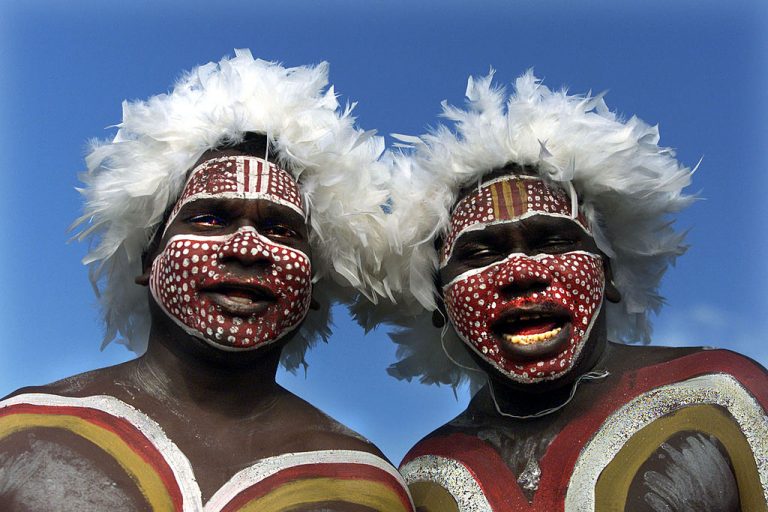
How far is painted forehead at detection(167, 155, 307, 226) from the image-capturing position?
12.5 feet

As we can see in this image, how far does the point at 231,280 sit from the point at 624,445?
1.62m

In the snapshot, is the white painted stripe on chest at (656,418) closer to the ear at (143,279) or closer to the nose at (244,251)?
the nose at (244,251)

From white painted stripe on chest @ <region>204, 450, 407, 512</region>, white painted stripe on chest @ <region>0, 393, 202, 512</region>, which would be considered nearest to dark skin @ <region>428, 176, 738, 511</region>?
white painted stripe on chest @ <region>204, 450, 407, 512</region>

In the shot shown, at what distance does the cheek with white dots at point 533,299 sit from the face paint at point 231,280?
2.26 ft

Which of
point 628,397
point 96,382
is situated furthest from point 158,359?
point 628,397

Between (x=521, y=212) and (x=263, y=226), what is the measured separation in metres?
1.07

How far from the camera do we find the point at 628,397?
12.5 ft

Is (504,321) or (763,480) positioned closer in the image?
(763,480)

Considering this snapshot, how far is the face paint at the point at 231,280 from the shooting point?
3666mm

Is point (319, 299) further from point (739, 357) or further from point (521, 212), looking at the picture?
point (739, 357)

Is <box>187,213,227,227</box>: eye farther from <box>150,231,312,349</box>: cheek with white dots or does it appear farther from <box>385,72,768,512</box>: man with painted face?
<box>385,72,768,512</box>: man with painted face

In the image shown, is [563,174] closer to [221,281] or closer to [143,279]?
[221,281]

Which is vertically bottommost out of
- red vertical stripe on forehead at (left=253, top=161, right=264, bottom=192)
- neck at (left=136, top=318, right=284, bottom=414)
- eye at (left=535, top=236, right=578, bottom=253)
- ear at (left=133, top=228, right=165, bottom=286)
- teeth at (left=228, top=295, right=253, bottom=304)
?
neck at (left=136, top=318, right=284, bottom=414)

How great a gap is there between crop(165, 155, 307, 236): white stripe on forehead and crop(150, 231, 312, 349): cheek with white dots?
7.1 inches
